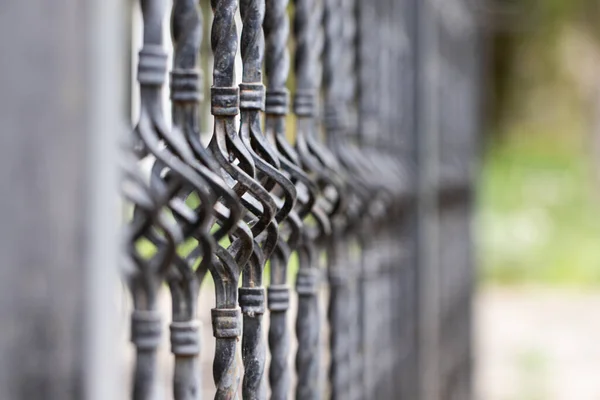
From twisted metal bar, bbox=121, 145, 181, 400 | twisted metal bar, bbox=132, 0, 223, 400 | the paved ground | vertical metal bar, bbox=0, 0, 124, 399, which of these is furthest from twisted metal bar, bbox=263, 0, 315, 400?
the paved ground

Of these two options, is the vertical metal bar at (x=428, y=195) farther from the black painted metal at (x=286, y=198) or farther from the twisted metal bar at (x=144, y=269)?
the twisted metal bar at (x=144, y=269)

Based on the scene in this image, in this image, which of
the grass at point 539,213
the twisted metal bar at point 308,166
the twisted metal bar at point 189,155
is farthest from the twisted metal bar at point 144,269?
the grass at point 539,213

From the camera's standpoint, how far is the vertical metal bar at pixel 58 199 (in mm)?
782

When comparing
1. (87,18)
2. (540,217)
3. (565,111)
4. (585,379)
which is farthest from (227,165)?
(565,111)

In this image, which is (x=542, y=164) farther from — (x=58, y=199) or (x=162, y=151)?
(x=58, y=199)

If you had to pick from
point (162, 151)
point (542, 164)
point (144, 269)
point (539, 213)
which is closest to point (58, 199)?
point (144, 269)

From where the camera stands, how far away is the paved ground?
679cm

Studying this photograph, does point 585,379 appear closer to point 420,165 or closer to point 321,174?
point 420,165

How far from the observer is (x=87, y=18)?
0.82 m

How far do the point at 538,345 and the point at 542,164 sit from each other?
5.76 meters

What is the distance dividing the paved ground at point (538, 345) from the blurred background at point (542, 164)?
7cm

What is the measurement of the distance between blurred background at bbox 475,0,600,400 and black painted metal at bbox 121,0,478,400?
8598 millimetres

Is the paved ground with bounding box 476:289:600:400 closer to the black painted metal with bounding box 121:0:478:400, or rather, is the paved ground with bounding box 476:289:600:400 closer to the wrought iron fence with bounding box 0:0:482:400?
the wrought iron fence with bounding box 0:0:482:400

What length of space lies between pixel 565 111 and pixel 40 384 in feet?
47.7
